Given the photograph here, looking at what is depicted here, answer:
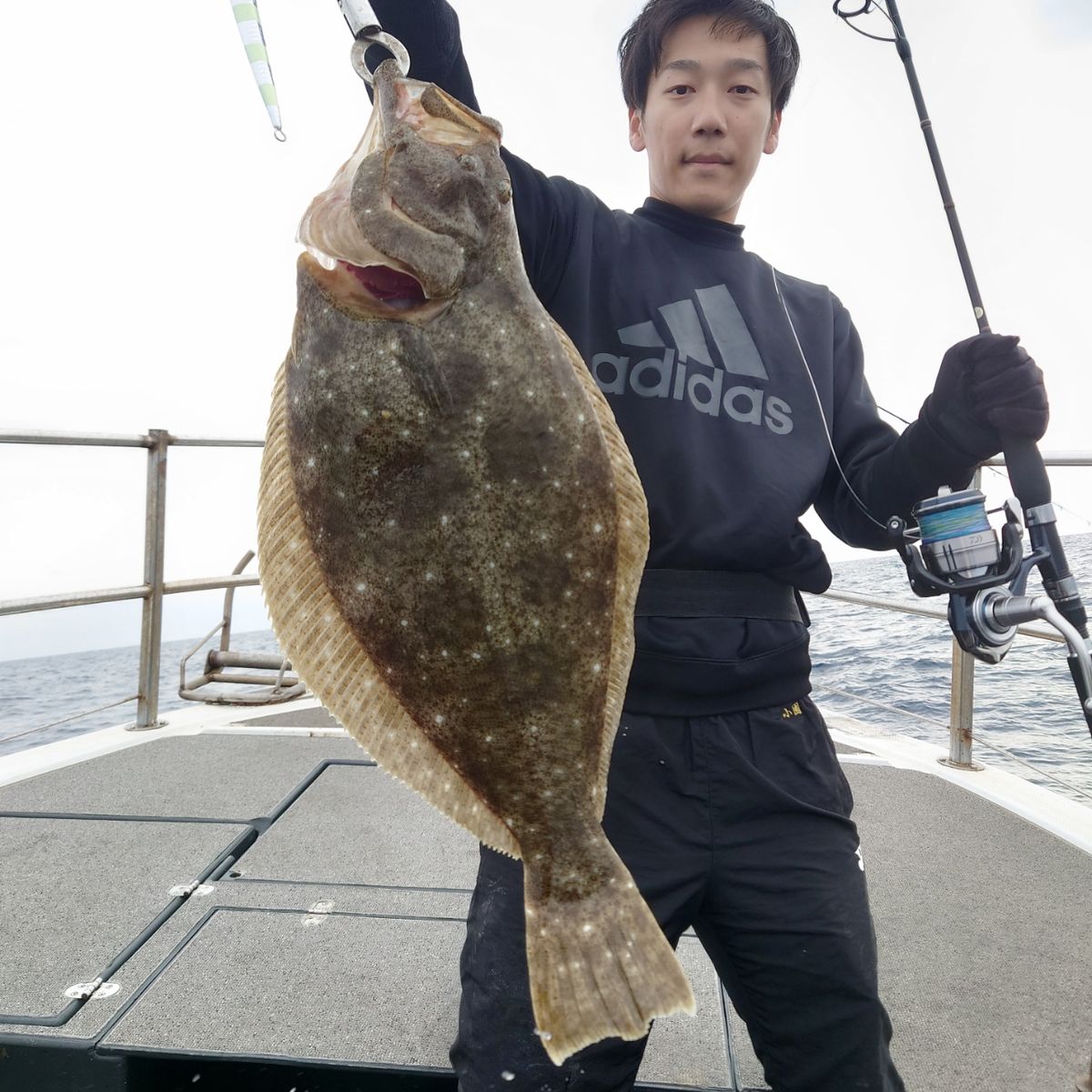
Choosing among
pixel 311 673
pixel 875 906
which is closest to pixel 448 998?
pixel 311 673

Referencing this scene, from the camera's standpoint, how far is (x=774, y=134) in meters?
1.87

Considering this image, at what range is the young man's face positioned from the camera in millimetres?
1625

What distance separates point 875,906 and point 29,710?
45.2 m

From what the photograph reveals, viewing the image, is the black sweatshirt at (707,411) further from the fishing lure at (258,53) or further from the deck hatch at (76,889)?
the deck hatch at (76,889)

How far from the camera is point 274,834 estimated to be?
256cm

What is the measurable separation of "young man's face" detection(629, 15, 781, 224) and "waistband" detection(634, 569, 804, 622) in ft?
2.90

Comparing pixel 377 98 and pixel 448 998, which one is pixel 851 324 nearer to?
pixel 377 98

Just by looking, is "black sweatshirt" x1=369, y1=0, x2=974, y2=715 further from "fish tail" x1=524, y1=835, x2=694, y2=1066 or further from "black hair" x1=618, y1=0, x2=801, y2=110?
A: "fish tail" x1=524, y1=835, x2=694, y2=1066

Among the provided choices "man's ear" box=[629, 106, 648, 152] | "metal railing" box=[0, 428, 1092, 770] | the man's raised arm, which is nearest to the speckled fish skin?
the man's raised arm

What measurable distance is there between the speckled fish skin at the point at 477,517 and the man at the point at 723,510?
0.80 feet

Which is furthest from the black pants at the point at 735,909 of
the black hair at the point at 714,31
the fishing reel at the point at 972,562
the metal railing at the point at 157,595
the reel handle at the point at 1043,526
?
the metal railing at the point at 157,595

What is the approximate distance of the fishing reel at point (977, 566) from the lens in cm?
171

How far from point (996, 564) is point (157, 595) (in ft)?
11.6

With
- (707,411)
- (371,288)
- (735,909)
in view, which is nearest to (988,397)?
(707,411)
